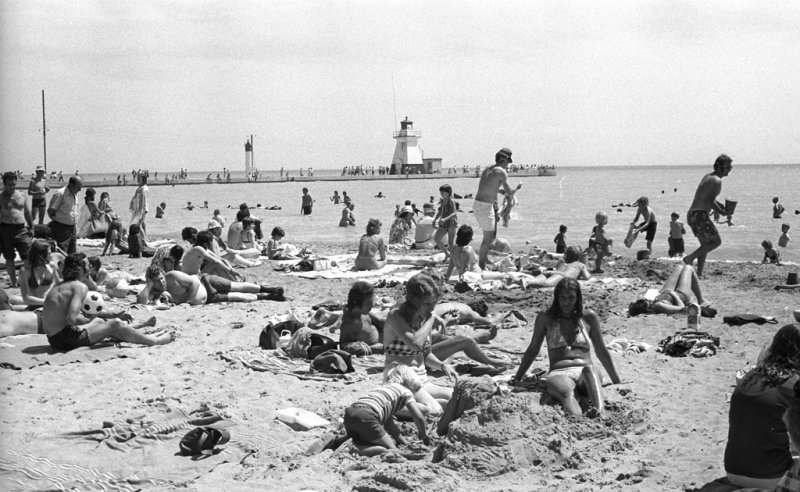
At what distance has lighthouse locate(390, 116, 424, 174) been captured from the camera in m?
87.9

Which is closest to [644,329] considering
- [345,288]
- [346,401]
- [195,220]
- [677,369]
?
[677,369]

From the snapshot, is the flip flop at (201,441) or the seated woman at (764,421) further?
the flip flop at (201,441)

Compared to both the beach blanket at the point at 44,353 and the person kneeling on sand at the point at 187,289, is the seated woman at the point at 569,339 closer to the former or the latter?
the beach blanket at the point at 44,353

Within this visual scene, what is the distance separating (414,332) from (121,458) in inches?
83.3

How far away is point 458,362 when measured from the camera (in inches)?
280

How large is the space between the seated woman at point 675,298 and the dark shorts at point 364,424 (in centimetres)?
468

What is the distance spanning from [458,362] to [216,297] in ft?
12.5

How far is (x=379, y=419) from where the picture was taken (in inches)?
196

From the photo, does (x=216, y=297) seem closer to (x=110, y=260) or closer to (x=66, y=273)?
(x=66, y=273)

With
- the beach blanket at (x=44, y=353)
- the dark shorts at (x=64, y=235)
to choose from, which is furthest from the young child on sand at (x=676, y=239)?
the beach blanket at (x=44, y=353)

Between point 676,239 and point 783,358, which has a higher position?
point 783,358

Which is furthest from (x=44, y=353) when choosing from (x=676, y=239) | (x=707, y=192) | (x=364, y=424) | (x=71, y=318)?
(x=676, y=239)

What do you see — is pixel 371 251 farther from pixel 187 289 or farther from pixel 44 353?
pixel 44 353

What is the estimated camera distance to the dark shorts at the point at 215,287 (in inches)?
384
